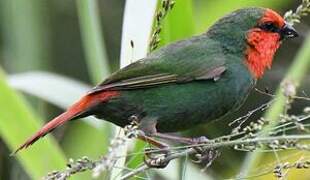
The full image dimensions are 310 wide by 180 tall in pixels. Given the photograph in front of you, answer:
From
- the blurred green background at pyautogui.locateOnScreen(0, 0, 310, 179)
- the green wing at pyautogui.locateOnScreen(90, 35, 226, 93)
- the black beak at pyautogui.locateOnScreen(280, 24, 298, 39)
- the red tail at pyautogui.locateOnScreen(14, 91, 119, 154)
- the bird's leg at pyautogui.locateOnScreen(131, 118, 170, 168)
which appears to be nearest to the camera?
→ the bird's leg at pyautogui.locateOnScreen(131, 118, 170, 168)

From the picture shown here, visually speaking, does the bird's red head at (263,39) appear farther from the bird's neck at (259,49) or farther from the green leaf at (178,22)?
the green leaf at (178,22)

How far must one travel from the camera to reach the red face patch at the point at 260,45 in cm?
286

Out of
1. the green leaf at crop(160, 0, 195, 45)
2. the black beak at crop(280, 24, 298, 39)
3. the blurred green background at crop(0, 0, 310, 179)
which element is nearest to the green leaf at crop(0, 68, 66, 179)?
the blurred green background at crop(0, 0, 310, 179)

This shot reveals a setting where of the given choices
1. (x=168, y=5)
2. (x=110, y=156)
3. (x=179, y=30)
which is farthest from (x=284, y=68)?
(x=110, y=156)

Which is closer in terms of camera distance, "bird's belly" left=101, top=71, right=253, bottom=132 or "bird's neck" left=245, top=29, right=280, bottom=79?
"bird's belly" left=101, top=71, right=253, bottom=132

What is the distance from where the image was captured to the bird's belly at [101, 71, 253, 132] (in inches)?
106

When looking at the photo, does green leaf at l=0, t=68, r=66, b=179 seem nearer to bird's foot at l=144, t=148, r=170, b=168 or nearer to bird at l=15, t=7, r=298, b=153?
bird at l=15, t=7, r=298, b=153

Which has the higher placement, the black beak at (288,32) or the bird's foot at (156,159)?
the black beak at (288,32)

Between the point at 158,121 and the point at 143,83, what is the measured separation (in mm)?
132

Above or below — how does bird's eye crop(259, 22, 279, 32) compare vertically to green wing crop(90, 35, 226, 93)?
above

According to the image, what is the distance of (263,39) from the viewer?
2.86m

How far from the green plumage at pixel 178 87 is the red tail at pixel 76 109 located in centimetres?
2

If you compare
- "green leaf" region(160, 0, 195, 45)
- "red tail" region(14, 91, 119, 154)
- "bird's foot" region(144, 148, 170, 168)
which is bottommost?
"bird's foot" region(144, 148, 170, 168)

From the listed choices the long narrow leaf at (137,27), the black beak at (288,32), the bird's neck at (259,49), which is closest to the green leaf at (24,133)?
the long narrow leaf at (137,27)
